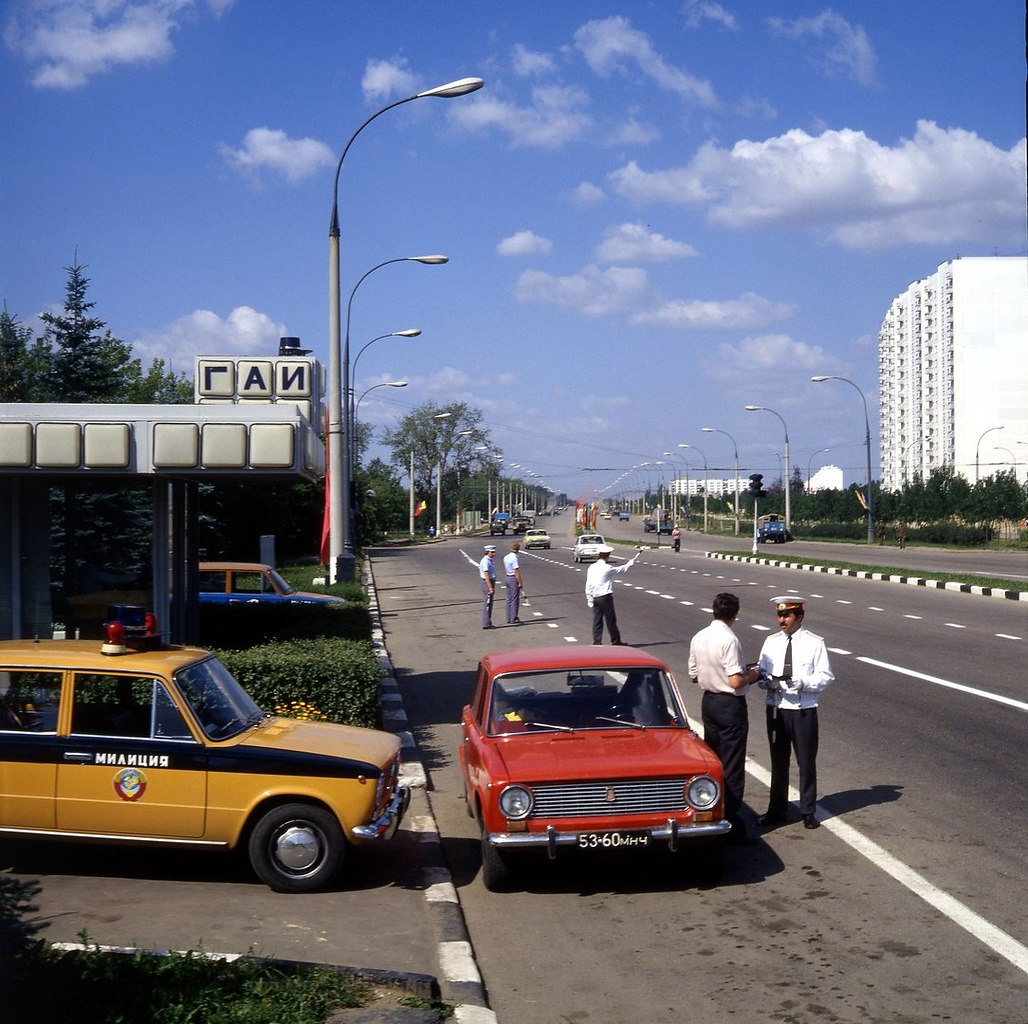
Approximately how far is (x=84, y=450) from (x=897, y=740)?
7912 millimetres

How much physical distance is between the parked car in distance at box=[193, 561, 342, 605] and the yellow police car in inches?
483

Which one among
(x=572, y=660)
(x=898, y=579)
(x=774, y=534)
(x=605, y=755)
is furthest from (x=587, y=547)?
(x=605, y=755)

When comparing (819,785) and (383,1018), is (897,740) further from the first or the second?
(383,1018)

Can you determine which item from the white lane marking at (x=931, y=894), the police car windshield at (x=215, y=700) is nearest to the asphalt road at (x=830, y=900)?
the white lane marking at (x=931, y=894)

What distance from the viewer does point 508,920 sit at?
22.5 feet

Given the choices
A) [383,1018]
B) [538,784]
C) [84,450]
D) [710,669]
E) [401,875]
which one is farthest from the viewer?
[84,450]

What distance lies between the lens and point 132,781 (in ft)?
23.5

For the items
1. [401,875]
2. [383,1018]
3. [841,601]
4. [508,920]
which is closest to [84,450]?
[401,875]

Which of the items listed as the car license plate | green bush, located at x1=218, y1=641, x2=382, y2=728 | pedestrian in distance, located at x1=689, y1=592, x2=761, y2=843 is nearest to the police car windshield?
the car license plate

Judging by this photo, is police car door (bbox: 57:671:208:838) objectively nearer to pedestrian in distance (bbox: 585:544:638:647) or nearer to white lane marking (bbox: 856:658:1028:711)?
white lane marking (bbox: 856:658:1028:711)

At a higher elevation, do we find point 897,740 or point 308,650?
point 308,650

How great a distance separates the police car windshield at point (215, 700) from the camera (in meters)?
7.44

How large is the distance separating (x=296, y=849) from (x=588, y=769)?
1.71m

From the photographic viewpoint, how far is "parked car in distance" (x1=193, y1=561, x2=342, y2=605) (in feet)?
66.9
